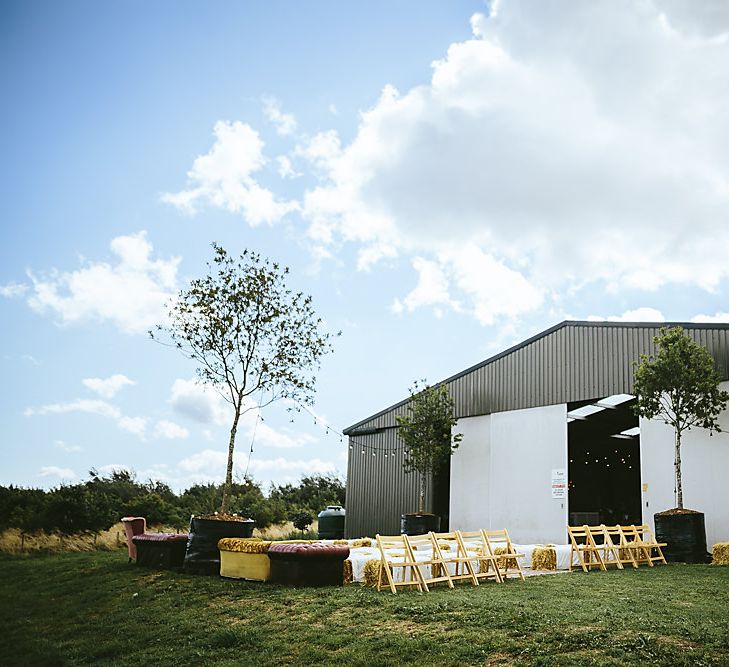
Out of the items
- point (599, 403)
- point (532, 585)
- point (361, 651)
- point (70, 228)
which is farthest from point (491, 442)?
point (361, 651)

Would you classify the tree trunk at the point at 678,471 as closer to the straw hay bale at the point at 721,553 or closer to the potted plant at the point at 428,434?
the straw hay bale at the point at 721,553

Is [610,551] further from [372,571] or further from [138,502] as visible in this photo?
[138,502]

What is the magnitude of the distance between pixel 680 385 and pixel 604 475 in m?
12.7

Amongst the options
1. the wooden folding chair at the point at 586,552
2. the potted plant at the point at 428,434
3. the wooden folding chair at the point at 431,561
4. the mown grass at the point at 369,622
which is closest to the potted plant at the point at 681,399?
the wooden folding chair at the point at 586,552

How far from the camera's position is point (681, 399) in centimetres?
1319

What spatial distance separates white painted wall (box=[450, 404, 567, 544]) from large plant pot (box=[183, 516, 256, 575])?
26.0 ft

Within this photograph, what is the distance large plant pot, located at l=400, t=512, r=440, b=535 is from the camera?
1725cm

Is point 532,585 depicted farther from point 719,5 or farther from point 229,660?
point 719,5

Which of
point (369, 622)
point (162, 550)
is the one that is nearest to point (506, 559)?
point (369, 622)

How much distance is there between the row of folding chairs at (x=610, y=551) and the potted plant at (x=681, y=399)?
321 mm

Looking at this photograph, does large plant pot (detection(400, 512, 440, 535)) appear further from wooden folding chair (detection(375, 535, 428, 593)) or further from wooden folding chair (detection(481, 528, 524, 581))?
wooden folding chair (detection(375, 535, 428, 593))

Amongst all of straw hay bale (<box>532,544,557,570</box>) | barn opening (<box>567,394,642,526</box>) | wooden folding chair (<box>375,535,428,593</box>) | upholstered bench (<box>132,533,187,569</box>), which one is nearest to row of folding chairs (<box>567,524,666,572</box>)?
straw hay bale (<box>532,544,557,570</box>)

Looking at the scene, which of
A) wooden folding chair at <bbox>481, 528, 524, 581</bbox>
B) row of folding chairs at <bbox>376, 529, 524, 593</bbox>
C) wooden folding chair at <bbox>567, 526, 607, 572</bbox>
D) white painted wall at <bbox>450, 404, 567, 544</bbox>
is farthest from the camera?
white painted wall at <bbox>450, 404, 567, 544</bbox>

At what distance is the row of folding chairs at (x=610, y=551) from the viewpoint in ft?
38.9
